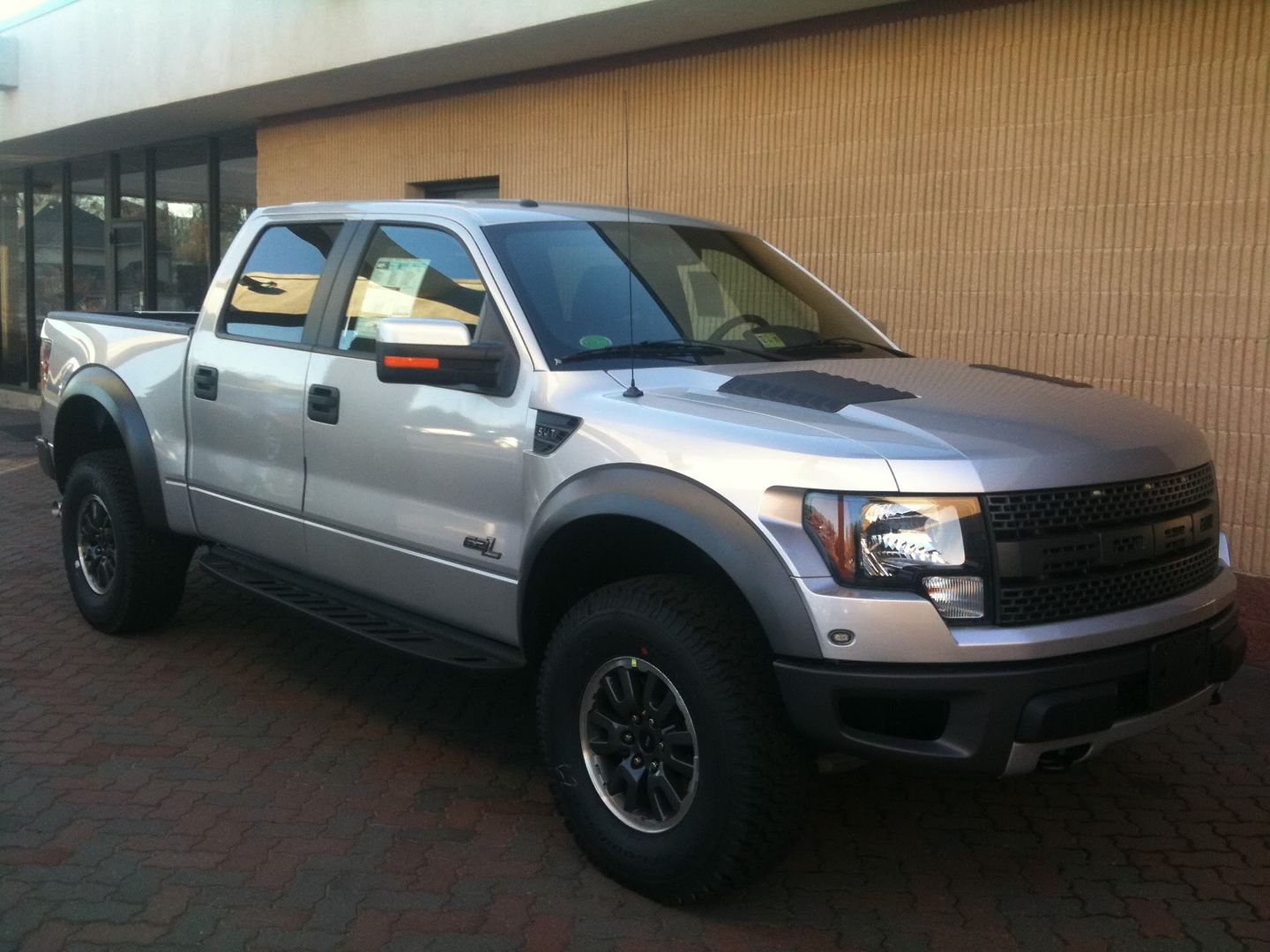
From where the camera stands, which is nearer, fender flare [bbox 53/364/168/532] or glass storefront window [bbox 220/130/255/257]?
fender flare [bbox 53/364/168/532]

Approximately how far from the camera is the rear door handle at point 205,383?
17.9 ft

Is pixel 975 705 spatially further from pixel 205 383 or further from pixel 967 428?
pixel 205 383

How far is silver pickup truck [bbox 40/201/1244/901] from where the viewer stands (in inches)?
127

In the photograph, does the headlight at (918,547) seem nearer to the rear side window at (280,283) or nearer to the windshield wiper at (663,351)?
the windshield wiper at (663,351)

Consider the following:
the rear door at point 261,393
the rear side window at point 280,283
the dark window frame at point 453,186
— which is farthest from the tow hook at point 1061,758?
the dark window frame at point 453,186

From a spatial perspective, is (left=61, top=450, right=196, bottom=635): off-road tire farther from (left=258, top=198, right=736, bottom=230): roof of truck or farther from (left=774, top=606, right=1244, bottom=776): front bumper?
(left=774, top=606, right=1244, bottom=776): front bumper

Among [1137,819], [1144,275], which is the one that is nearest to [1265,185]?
[1144,275]

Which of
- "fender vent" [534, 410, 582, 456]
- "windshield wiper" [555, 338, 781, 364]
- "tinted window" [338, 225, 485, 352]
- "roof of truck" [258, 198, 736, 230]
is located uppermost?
"roof of truck" [258, 198, 736, 230]

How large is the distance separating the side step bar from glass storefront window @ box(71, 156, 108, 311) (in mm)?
15191

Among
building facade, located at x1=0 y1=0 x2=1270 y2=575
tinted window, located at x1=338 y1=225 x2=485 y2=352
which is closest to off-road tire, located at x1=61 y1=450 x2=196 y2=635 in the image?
tinted window, located at x1=338 y1=225 x2=485 y2=352

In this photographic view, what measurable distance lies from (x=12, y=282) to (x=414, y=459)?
1992 cm

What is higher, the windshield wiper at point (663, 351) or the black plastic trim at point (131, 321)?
the black plastic trim at point (131, 321)

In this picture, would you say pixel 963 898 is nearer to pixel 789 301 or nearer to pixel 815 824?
pixel 815 824

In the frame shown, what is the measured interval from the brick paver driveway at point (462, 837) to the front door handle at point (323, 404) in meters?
1.21
